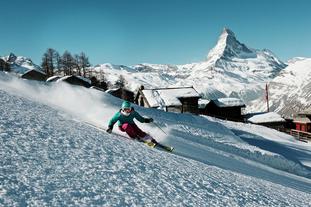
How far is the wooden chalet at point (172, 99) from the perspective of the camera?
5619cm

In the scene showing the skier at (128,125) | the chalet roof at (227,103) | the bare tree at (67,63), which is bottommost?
the skier at (128,125)

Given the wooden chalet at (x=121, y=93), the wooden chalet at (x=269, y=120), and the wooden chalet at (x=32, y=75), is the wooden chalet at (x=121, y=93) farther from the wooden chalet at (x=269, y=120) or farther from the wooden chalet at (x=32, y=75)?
the wooden chalet at (x=269, y=120)

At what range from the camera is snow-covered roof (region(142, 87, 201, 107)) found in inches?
2229

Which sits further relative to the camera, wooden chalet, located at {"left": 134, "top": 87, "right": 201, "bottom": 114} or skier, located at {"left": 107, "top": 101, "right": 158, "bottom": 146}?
wooden chalet, located at {"left": 134, "top": 87, "right": 201, "bottom": 114}

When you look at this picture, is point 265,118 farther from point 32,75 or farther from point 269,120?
point 32,75

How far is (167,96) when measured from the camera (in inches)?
2302

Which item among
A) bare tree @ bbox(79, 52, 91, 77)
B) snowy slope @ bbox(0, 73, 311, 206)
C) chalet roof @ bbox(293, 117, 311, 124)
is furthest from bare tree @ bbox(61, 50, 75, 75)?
snowy slope @ bbox(0, 73, 311, 206)

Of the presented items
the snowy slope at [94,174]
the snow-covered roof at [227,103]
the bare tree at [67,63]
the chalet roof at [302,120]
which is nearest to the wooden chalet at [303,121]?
the chalet roof at [302,120]

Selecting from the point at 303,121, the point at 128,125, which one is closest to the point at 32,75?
the point at 303,121

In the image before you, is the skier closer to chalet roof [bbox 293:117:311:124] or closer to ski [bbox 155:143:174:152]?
ski [bbox 155:143:174:152]

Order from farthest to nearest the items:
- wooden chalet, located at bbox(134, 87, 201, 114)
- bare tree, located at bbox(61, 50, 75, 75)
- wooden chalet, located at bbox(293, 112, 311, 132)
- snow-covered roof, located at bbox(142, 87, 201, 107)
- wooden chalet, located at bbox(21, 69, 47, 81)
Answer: bare tree, located at bbox(61, 50, 75, 75) < wooden chalet, located at bbox(293, 112, 311, 132) < wooden chalet, located at bbox(21, 69, 47, 81) < snow-covered roof, located at bbox(142, 87, 201, 107) < wooden chalet, located at bbox(134, 87, 201, 114)

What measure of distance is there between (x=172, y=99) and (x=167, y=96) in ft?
4.64

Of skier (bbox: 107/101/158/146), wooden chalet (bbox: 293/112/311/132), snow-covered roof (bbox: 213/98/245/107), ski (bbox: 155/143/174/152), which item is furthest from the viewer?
wooden chalet (bbox: 293/112/311/132)

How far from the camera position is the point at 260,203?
832 centimetres
